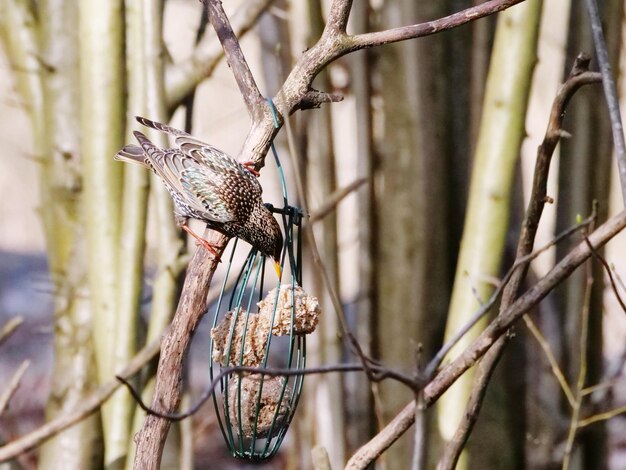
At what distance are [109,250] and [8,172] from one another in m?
8.39

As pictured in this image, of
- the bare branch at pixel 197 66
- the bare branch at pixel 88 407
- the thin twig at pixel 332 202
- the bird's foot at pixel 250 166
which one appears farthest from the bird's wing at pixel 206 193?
the thin twig at pixel 332 202

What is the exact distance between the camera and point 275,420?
2.60m

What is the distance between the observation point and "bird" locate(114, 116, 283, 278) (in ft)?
8.82

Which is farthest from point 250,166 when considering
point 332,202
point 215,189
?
point 332,202

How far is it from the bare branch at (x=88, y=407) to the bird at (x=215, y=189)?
957mm

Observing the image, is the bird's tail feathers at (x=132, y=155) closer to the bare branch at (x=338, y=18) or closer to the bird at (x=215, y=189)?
the bird at (x=215, y=189)

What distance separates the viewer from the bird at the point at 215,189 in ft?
8.82

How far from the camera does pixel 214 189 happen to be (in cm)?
274

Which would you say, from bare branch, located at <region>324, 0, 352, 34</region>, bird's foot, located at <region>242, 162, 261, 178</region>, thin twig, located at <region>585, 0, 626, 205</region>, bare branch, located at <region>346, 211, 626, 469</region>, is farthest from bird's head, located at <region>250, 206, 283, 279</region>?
thin twig, located at <region>585, 0, 626, 205</region>

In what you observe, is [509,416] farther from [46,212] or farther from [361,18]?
[46,212]

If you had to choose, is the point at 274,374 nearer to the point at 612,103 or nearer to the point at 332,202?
the point at 612,103

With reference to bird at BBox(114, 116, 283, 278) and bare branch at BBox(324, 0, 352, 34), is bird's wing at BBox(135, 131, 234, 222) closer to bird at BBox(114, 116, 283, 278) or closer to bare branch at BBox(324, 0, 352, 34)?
bird at BBox(114, 116, 283, 278)

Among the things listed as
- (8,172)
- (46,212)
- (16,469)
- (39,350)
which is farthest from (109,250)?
(8,172)

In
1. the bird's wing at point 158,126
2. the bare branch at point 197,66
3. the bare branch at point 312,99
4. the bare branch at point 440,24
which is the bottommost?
the bare branch at point 312,99
